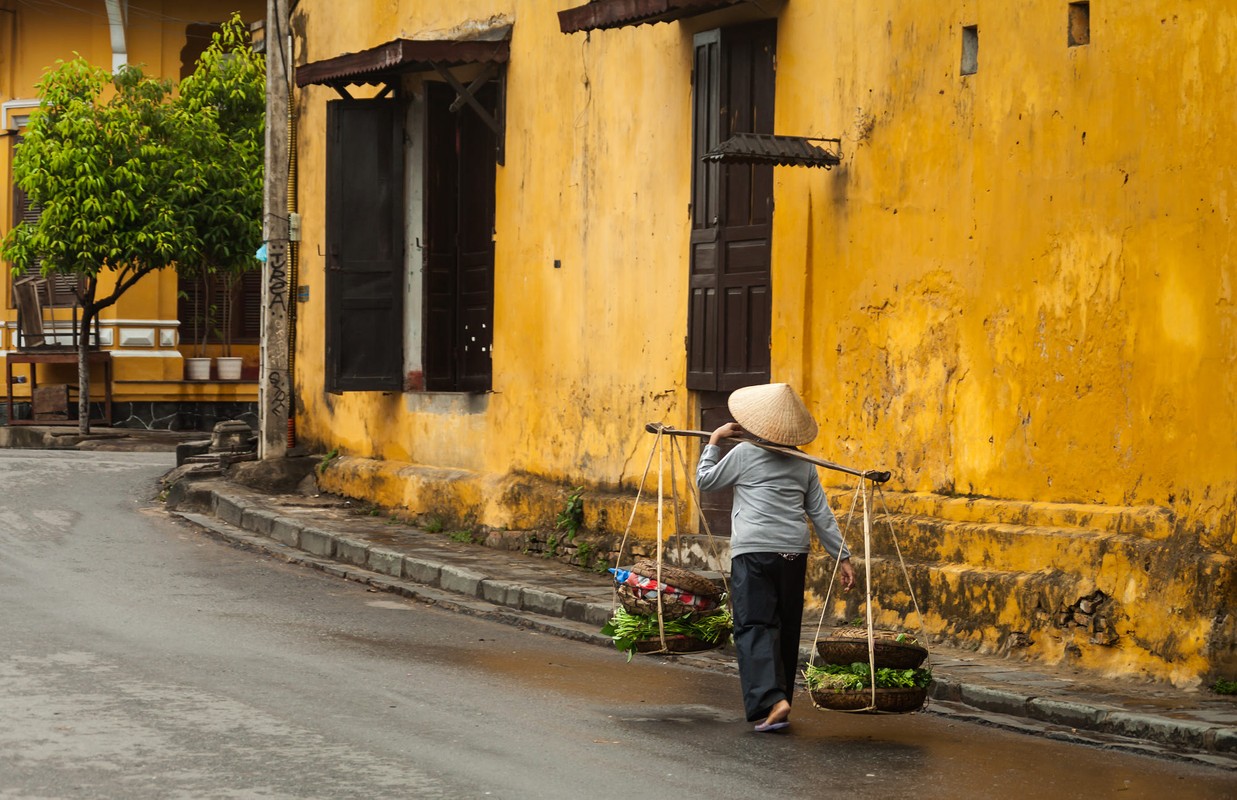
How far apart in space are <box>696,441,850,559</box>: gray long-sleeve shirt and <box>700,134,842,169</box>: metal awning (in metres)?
3.05

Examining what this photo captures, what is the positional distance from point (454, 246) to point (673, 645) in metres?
8.09

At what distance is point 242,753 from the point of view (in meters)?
6.79

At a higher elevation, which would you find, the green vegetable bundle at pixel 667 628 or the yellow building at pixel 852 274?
the yellow building at pixel 852 274

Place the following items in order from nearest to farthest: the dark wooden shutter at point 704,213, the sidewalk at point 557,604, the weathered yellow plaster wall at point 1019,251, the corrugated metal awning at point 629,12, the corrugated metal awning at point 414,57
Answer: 1. the sidewalk at point 557,604
2. the weathered yellow plaster wall at point 1019,251
3. the corrugated metal awning at point 629,12
4. the dark wooden shutter at point 704,213
5. the corrugated metal awning at point 414,57

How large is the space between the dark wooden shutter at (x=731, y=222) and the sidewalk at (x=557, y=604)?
1.78 metres

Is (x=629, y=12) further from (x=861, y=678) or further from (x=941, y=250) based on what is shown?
(x=861, y=678)

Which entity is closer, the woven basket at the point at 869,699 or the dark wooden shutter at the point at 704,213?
the woven basket at the point at 869,699

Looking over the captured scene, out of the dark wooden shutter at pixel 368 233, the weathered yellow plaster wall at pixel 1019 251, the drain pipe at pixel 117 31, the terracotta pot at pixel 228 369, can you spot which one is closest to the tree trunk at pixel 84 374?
the terracotta pot at pixel 228 369

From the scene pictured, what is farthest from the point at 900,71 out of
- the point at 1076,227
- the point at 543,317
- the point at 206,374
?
the point at 206,374

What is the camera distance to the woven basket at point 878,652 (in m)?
8.02

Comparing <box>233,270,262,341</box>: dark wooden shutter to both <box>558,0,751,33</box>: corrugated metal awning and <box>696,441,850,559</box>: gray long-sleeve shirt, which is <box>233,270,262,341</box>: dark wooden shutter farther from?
<box>696,441,850,559</box>: gray long-sleeve shirt

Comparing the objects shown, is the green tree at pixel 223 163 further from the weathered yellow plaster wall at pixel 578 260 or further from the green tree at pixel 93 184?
the weathered yellow plaster wall at pixel 578 260

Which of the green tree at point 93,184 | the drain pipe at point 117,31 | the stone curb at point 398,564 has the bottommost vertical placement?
the stone curb at point 398,564

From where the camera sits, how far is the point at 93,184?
81.5 ft
